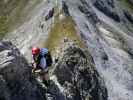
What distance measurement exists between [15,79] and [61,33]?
33.6ft

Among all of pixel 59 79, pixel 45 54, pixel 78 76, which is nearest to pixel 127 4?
pixel 78 76

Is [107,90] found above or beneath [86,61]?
beneath

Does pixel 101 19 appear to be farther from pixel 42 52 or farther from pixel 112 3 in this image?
pixel 42 52

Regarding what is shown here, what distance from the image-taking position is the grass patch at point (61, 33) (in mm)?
33969

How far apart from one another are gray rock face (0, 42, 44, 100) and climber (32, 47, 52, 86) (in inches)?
38.1

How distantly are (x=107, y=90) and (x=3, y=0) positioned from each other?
21124 millimetres

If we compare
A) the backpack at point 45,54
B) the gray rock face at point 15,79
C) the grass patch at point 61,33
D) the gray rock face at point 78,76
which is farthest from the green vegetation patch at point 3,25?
the gray rock face at point 15,79

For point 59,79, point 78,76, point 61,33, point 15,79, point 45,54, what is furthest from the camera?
point 61,33

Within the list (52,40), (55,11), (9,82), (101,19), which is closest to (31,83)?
(9,82)

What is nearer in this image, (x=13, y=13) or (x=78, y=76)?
(x=78, y=76)

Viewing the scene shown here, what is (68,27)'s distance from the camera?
35812 millimetres

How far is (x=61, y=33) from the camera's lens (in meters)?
35.1

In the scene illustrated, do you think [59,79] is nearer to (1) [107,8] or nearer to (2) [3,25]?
(2) [3,25]

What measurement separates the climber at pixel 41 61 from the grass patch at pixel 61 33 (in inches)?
211
